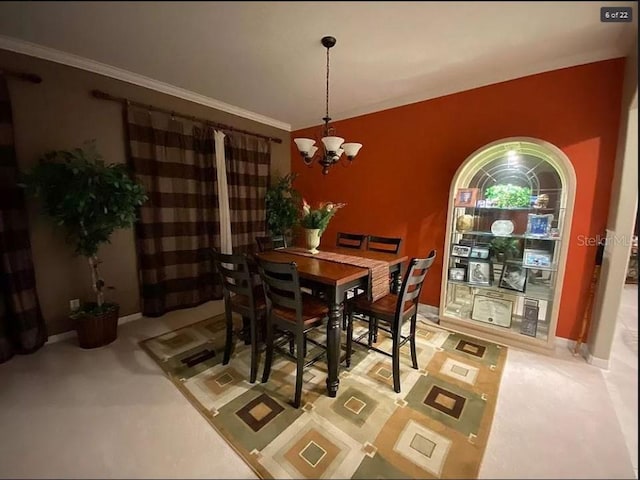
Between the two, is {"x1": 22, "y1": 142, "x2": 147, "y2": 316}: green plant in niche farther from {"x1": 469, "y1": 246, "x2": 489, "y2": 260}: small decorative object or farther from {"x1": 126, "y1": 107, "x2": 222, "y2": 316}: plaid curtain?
{"x1": 469, "y1": 246, "x2": 489, "y2": 260}: small decorative object

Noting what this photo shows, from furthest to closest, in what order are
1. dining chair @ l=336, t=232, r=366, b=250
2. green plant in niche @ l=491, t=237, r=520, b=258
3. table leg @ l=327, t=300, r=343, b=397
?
1. dining chair @ l=336, t=232, r=366, b=250
2. green plant in niche @ l=491, t=237, r=520, b=258
3. table leg @ l=327, t=300, r=343, b=397

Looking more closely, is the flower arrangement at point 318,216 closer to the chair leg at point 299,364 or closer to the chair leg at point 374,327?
the chair leg at point 374,327

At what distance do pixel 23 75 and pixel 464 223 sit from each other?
4002 mm

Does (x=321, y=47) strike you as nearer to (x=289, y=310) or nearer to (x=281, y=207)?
(x=289, y=310)

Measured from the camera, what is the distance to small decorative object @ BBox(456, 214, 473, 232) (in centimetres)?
273

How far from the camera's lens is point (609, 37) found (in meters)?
1.79

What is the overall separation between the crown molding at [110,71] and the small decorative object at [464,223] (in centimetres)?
292

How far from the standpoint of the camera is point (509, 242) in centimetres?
259

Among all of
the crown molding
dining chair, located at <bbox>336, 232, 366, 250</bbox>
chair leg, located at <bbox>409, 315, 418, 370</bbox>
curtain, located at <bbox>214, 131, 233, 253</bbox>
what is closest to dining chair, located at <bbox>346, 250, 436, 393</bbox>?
chair leg, located at <bbox>409, 315, 418, 370</bbox>

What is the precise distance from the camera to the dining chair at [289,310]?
1604 millimetres

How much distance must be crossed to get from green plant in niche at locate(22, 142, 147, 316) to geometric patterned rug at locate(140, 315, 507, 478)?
1.02 m

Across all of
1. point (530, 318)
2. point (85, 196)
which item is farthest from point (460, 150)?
point (85, 196)

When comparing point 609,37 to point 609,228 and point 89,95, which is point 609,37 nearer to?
point 609,228

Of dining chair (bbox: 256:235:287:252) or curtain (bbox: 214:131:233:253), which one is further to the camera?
curtain (bbox: 214:131:233:253)
